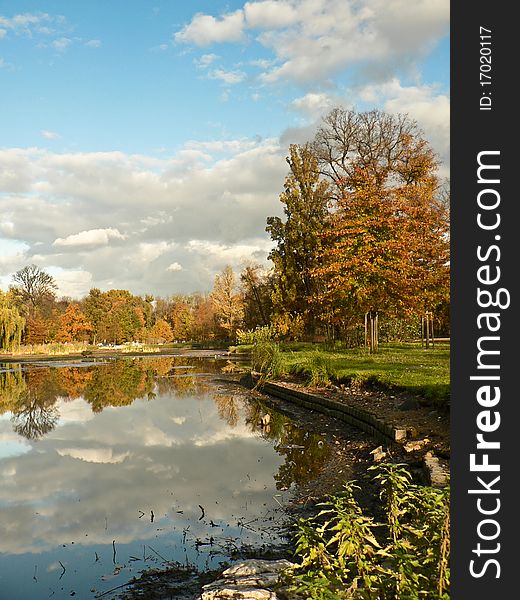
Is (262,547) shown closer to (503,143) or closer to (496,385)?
(496,385)

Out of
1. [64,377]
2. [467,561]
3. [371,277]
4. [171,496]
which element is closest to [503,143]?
[467,561]

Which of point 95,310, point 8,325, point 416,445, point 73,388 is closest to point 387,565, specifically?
point 416,445

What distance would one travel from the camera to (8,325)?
32.7 meters

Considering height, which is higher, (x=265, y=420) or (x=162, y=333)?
(x=162, y=333)

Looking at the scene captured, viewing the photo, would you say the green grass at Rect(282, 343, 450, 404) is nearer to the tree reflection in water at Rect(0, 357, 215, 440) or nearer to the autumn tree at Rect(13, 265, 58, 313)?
the tree reflection in water at Rect(0, 357, 215, 440)

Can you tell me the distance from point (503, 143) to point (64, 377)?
20.9 metres

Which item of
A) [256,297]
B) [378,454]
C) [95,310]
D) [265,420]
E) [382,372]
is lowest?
[265,420]

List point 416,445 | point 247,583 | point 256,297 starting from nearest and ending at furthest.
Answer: point 247,583 < point 416,445 < point 256,297

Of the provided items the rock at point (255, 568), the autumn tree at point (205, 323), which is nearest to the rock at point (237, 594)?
the rock at point (255, 568)

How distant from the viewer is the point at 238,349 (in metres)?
33.8

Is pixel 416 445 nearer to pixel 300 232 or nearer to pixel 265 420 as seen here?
pixel 265 420

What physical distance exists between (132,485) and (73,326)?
4468cm

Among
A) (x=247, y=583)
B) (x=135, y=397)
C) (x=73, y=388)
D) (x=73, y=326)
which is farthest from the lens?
(x=73, y=326)

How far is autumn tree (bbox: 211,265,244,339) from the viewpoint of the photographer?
4238cm
